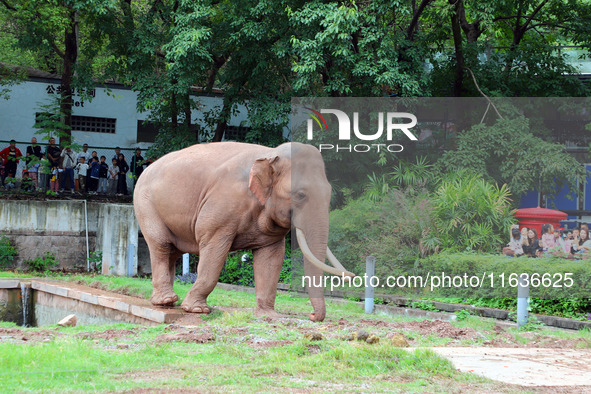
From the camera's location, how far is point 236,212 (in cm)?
1071

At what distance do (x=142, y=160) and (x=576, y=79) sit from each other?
1299 centimetres

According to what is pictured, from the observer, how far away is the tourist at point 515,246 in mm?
14031

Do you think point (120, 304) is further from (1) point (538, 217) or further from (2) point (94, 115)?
(2) point (94, 115)

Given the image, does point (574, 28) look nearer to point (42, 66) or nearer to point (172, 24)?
point (172, 24)

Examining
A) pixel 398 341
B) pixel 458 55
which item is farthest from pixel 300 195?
pixel 458 55

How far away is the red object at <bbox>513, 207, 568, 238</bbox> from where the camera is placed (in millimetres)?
13479

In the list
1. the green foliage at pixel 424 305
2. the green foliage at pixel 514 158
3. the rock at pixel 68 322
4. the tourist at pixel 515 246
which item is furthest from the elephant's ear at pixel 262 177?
the green foliage at pixel 514 158

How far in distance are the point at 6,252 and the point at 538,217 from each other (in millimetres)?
13930

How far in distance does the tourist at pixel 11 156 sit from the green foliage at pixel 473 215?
13.3 metres

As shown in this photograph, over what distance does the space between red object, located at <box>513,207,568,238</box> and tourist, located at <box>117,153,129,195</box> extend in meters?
13.5

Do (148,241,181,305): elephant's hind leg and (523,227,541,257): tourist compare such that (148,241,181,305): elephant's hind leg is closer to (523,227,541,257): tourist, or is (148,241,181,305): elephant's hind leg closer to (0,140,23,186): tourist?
(523,227,541,257): tourist

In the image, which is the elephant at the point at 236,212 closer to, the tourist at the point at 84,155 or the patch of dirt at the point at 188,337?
the patch of dirt at the point at 188,337

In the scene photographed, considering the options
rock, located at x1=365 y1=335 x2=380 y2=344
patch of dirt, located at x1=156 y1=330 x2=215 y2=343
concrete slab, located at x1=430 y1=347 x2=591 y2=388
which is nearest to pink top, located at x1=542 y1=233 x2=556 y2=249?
concrete slab, located at x1=430 y1=347 x2=591 y2=388

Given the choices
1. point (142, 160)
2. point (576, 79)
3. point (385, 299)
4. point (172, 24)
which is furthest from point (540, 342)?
point (142, 160)
